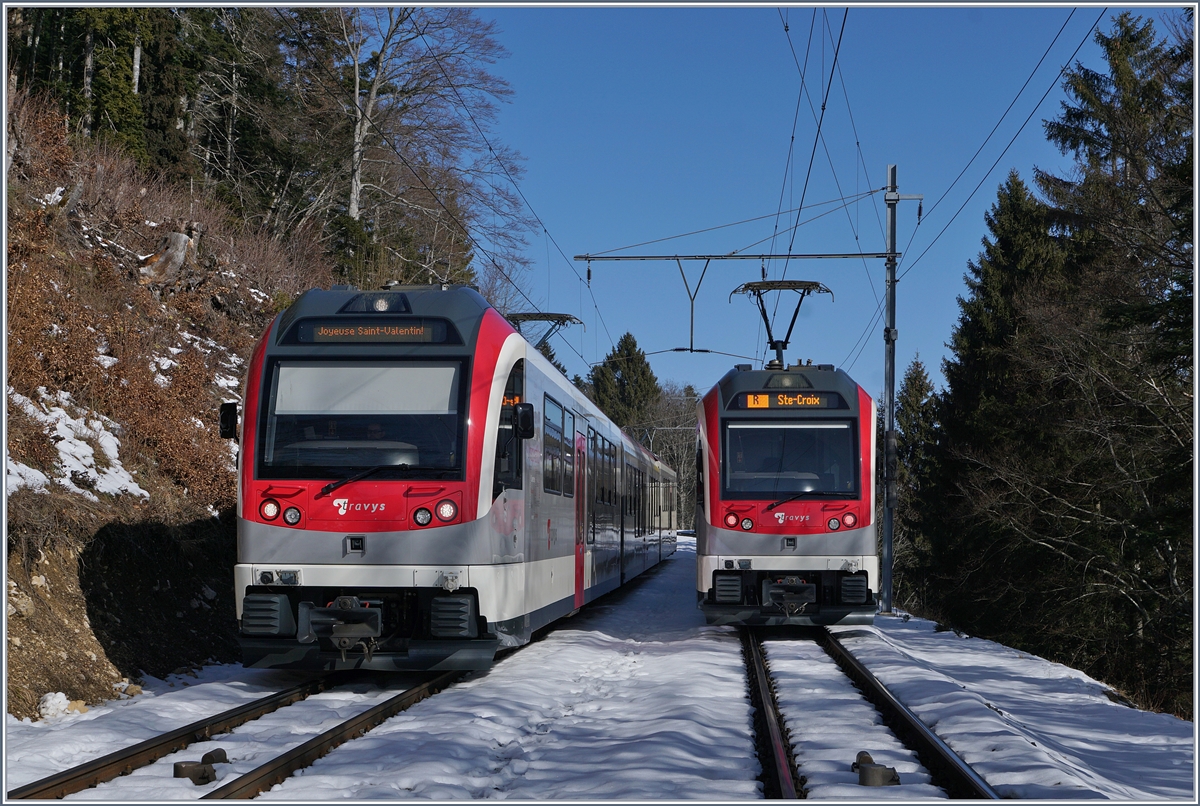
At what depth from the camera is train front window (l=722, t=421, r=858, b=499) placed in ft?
44.1

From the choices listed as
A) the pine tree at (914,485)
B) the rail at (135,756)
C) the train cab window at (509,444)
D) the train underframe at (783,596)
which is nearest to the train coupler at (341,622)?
the rail at (135,756)

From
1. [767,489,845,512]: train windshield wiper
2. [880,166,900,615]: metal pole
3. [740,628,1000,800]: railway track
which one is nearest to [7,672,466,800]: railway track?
[740,628,1000,800]: railway track

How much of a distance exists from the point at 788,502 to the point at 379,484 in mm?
5821

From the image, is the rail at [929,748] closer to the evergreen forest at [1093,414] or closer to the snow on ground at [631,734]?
the snow on ground at [631,734]

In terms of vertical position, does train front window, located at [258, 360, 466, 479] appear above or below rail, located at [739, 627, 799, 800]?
above

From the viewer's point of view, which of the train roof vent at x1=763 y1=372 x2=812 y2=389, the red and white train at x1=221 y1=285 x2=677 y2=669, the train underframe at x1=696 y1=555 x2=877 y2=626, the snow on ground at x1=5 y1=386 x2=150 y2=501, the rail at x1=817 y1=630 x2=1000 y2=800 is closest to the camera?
the rail at x1=817 y1=630 x2=1000 y2=800

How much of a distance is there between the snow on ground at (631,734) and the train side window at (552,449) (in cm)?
185

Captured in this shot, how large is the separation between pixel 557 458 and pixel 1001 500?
55.7 ft

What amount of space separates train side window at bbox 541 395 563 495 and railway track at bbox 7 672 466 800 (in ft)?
11.8

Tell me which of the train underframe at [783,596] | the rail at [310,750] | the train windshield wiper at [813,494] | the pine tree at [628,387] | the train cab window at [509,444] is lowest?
the rail at [310,750]

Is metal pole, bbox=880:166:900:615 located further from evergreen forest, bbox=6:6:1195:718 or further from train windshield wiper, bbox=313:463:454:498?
train windshield wiper, bbox=313:463:454:498

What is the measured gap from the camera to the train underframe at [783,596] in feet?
43.0

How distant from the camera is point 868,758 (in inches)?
242

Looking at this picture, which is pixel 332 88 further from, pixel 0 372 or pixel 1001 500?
pixel 0 372
